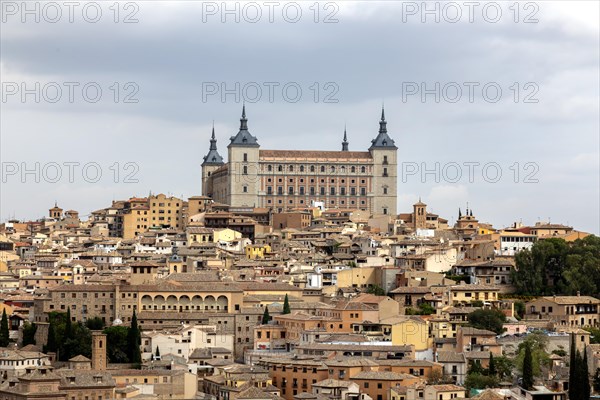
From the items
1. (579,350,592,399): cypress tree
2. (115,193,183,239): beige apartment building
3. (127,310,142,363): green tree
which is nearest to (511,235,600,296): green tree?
(579,350,592,399): cypress tree

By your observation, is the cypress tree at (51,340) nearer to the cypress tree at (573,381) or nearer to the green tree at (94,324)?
the green tree at (94,324)

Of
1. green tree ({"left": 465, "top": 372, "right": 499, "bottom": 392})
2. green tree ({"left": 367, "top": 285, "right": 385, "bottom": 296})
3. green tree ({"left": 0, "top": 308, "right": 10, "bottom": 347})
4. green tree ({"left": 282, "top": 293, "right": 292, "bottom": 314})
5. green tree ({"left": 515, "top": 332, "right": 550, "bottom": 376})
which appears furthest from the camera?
green tree ({"left": 367, "top": 285, "right": 385, "bottom": 296})

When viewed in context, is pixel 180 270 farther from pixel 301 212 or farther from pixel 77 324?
pixel 301 212

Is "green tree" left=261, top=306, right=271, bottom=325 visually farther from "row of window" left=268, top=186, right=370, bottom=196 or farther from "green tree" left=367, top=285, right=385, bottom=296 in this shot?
"row of window" left=268, top=186, right=370, bottom=196

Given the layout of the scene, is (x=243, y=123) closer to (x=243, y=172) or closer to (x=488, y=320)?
(x=243, y=172)

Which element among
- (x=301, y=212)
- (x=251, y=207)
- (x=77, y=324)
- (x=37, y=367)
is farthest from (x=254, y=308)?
(x=251, y=207)

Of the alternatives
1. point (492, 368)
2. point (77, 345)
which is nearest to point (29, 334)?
point (77, 345)

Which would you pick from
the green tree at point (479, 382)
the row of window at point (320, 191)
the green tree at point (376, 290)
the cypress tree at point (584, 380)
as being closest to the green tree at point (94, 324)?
the green tree at point (376, 290)
